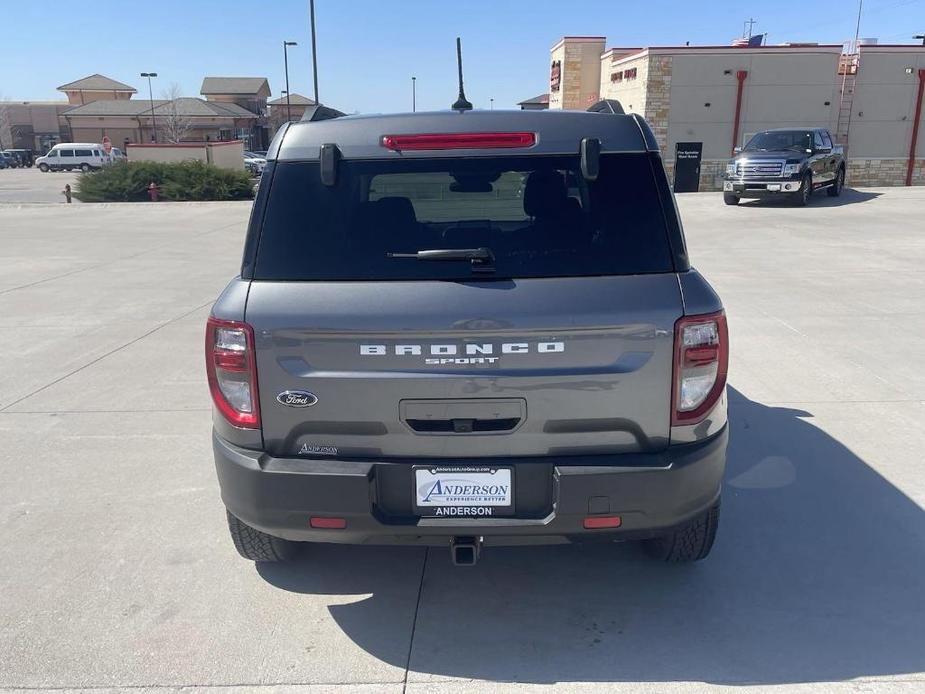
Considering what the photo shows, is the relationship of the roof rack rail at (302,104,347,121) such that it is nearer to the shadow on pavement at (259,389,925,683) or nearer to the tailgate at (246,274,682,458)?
the tailgate at (246,274,682,458)

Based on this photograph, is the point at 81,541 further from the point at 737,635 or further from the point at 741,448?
the point at 741,448

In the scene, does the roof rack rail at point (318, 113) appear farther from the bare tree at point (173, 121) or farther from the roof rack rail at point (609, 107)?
the bare tree at point (173, 121)

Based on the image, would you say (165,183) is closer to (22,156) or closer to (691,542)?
(691,542)

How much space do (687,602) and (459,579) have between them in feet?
3.30

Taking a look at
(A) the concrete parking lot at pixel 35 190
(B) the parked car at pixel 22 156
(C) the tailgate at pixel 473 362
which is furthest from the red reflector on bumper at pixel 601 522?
(B) the parked car at pixel 22 156

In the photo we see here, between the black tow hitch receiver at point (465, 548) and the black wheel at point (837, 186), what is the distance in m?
22.1

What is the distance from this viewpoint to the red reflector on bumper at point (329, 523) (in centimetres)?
291

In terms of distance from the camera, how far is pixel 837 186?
2225 centimetres

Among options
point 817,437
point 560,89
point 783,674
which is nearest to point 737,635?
point 783,674

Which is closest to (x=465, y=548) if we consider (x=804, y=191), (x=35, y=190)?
(x=804, y=191)

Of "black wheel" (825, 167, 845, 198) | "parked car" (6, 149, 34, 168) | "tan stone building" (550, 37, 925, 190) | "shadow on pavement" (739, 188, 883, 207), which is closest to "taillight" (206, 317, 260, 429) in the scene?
"shadow on pavement" (739, 188, 883, 207)

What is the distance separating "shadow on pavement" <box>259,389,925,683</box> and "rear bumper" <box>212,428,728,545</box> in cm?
50

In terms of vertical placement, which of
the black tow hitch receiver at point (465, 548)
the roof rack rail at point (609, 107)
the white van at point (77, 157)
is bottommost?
the black tow hitch receiver at point (465, 548)

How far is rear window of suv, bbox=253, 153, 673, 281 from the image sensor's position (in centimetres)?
292
